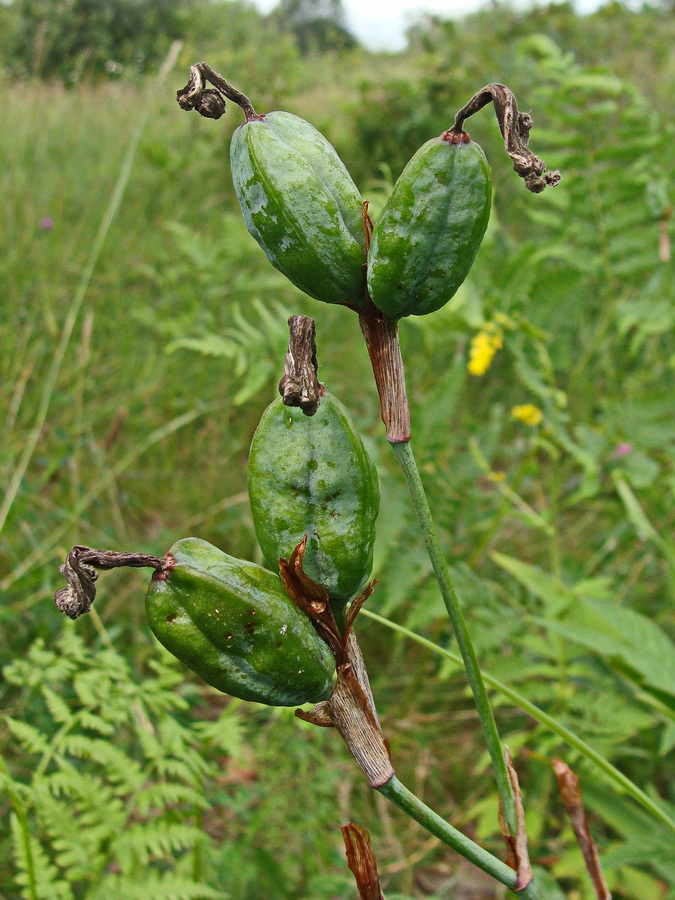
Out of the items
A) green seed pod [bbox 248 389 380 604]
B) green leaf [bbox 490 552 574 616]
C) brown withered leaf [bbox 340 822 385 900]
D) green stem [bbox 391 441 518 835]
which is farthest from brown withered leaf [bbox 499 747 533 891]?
green leaf [bbox 490 552 574 616]

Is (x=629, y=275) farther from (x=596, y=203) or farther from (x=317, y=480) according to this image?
(x=317, y=480)

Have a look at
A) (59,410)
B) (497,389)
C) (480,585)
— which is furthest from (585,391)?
(59,410)

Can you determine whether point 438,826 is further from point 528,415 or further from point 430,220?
point 528,415


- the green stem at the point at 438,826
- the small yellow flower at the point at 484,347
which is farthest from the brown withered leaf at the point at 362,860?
the small yellow flower at the point at 484,347

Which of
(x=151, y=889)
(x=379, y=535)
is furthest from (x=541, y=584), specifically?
(x=151, y=889)

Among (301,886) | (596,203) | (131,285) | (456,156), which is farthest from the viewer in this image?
(131,285)
